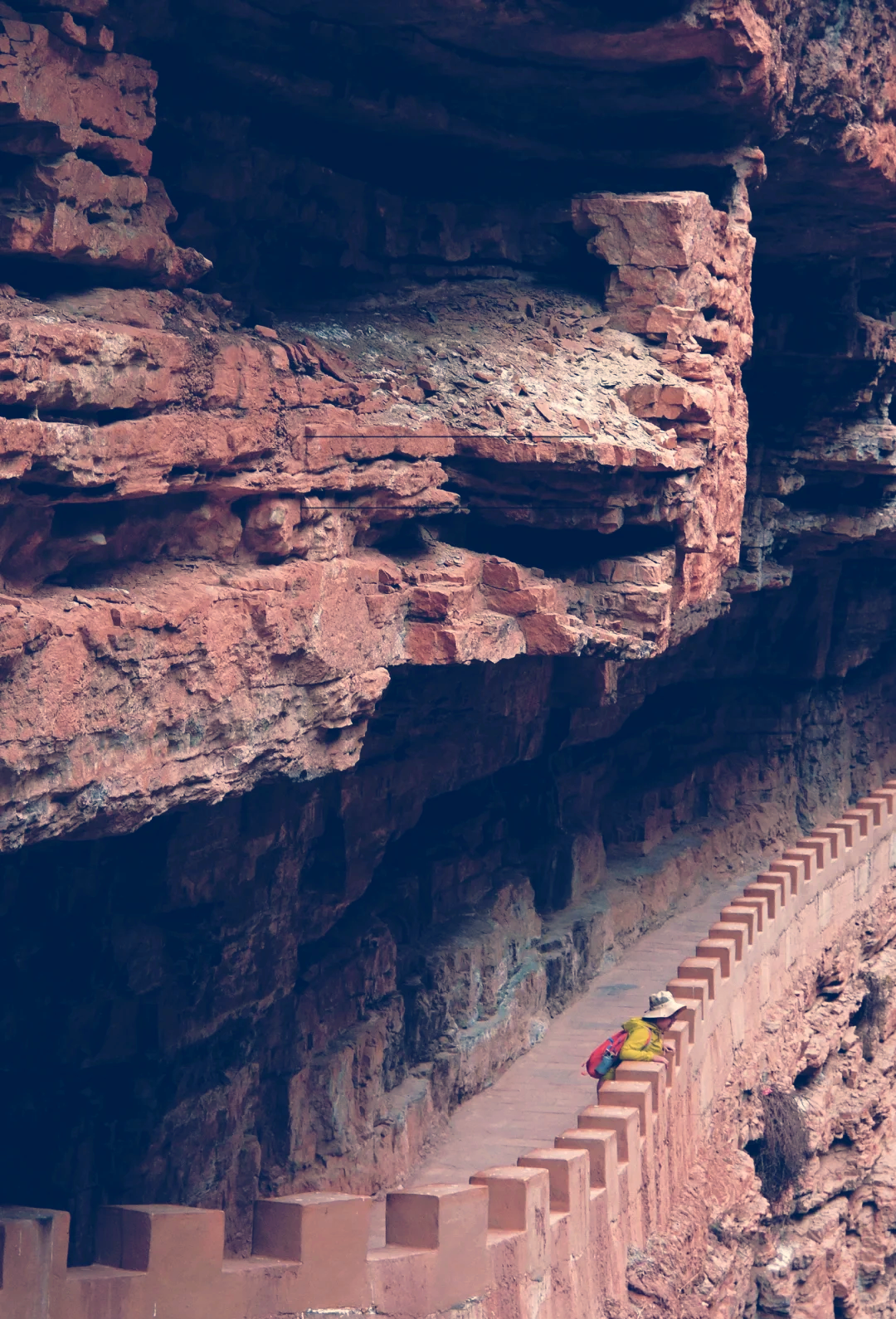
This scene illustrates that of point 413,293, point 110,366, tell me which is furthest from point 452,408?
point 110,366

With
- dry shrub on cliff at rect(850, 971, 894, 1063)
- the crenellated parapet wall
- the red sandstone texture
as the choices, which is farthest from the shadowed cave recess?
dry shrub on cliff at rect(850, 971, 894, 1063)

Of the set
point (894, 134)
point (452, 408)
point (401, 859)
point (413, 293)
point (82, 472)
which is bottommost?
point (401, 859)

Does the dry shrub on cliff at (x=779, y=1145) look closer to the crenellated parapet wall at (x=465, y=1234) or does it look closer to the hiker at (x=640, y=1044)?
the crenellated parapet wall at (x=465, y=1234)

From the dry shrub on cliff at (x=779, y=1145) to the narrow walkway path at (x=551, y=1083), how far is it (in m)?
1.44

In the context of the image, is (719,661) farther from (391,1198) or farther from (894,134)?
(391,1198)

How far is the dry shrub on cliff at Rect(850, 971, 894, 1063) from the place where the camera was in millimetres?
17516

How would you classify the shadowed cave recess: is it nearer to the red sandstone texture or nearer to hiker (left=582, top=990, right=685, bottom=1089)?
the red sandstone texture

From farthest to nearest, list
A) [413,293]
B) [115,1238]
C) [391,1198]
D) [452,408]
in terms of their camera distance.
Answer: [413,293]
[452,408]
[391,1198]
[115,1238]

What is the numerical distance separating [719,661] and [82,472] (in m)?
13.5

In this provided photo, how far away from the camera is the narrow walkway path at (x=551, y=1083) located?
12.2m

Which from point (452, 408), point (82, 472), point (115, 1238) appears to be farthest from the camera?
point (452, 408)

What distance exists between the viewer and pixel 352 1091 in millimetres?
12047

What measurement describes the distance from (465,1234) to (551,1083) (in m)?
4.91

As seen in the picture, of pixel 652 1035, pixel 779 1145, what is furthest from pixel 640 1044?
pixel 779 1145
